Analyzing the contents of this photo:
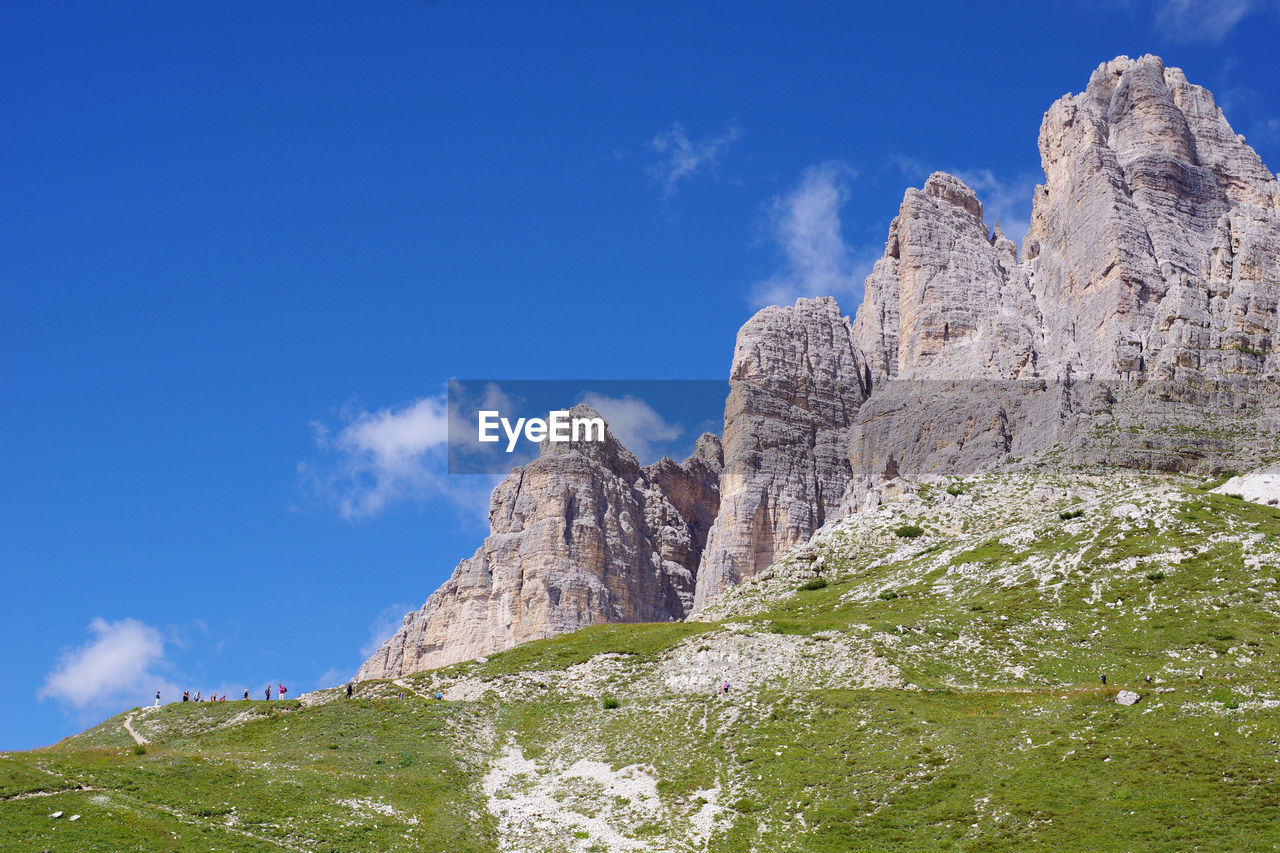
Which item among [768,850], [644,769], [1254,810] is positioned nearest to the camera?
[1254,810]

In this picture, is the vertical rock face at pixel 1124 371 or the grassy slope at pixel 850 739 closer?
the grassy slope at pixel 850 739

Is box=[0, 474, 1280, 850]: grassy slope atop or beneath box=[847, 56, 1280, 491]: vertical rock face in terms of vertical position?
beneath

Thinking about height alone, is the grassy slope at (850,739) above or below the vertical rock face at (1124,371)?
below

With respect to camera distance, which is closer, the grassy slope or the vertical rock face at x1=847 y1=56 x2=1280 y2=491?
the grassy slope

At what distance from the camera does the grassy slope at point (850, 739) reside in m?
56.1

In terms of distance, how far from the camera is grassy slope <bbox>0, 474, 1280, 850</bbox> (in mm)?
56062

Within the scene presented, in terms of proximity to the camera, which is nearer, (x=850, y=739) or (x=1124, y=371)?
(x=850, y=739)

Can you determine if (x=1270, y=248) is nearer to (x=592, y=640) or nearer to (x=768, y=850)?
(x=592, y=640)

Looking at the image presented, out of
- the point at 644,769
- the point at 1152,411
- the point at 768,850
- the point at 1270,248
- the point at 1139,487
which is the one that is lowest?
the point at 768,850

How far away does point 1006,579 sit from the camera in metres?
101

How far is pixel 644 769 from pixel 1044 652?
29.7 meters

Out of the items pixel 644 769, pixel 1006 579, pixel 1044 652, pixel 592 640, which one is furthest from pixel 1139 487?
pixel 644 769

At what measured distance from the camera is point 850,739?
68.8 m

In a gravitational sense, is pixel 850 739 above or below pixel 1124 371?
below
